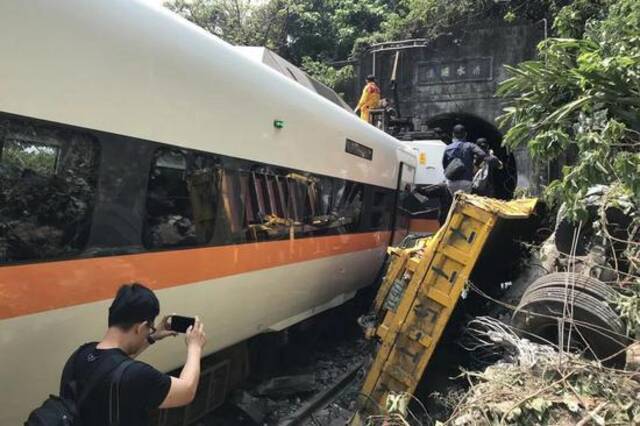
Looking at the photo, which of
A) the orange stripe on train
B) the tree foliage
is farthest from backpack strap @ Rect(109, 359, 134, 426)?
the tree foliage

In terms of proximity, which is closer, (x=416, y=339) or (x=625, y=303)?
(x=625, y=303)

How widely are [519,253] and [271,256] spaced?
331 cm

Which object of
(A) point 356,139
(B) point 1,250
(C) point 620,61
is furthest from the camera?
(A) point 356,139

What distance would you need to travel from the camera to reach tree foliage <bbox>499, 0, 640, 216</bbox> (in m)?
3.13

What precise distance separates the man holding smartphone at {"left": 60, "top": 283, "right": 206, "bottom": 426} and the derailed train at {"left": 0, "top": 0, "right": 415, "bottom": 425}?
59 cm

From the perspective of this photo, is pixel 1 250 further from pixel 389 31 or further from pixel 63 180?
pixel 389 31

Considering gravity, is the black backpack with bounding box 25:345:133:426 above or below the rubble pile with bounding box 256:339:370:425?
above

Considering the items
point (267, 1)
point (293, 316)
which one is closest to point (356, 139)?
point (293, 316)

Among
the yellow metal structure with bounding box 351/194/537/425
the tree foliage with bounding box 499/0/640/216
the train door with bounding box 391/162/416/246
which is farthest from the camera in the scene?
the train door with bounding box 391/162/416/246

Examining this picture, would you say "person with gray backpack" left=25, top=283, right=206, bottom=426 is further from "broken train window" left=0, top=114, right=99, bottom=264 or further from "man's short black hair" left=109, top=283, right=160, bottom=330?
"broken train window" left=0, top=114, right=99, bottom=264

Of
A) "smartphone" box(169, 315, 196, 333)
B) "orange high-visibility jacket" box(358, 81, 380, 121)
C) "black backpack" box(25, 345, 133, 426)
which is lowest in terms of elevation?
"black backpack" box(25, 345, 133, 426)

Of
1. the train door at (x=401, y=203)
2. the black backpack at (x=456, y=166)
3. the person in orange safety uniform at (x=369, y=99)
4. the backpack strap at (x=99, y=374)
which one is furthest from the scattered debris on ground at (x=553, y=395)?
the person in orange safety uniform at (x=369, y=99)

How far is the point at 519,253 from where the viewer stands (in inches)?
256

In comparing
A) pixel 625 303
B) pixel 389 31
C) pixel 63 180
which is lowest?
pixel 625 303
